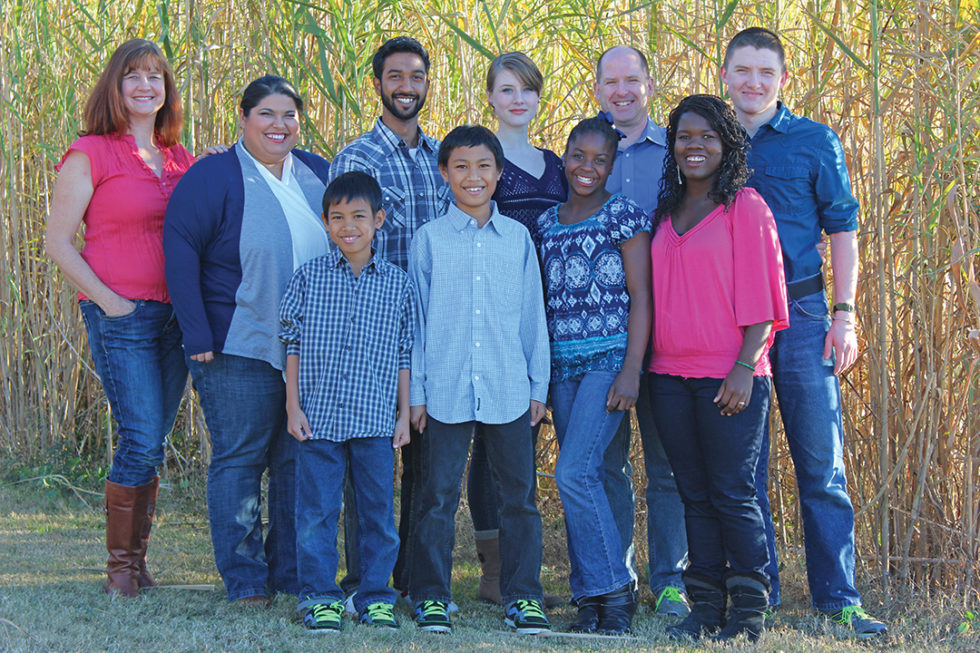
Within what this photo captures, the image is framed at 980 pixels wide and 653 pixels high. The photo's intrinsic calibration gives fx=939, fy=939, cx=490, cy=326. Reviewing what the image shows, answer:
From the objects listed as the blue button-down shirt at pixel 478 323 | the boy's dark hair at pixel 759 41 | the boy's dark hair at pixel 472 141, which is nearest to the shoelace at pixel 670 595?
the blue button-down shirt at pixel 478 323

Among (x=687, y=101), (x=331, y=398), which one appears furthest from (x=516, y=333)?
(x=687, y=101)

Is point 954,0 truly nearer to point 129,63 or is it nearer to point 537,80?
point 537,80

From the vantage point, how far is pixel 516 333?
9.90ft

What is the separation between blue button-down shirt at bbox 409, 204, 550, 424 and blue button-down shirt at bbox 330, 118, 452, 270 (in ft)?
0.64

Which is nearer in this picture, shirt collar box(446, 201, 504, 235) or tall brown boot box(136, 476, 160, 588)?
shirt collar box(446, 201, 504, 235)

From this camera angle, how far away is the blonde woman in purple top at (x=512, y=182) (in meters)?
3.25

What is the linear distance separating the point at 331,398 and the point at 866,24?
231cm

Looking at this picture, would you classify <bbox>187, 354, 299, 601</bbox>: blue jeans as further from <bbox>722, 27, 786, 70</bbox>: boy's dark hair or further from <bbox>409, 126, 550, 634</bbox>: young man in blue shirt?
<bbox>722, 27, 786, 70</bbox>: boy's dark hair

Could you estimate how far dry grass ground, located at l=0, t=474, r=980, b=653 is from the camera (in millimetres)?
2752

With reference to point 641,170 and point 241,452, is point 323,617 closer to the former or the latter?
point 241,452

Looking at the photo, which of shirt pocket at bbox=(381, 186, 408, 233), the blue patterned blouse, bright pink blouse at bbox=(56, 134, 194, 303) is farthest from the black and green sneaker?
bright pink blouse at bbox=(56, 134, 194, 303)

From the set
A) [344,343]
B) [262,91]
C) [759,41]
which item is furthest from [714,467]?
[262,91]

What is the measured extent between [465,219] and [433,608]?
1.25 metres

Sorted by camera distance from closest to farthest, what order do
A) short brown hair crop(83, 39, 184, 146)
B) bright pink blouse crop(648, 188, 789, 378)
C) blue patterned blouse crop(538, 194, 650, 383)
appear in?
bright pink blouse crop(648, 188, 789, 378) → blue patterned blouse crop(538, 194, 650, 383) → short brown hair crop(83, 39, 184, 146)
